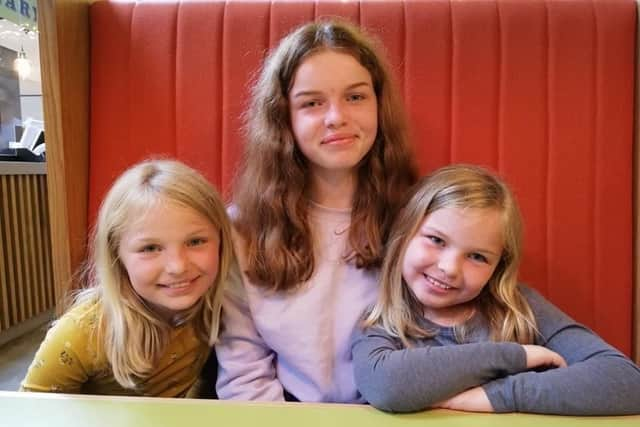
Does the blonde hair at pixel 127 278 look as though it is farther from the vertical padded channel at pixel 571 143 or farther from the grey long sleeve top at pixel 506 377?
the vertical padded channel at pixel 571 143

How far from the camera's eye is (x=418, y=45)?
118 cm

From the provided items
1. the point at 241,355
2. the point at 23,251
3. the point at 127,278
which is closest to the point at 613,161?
the point at 241,355

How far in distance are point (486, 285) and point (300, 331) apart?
361 millimetres

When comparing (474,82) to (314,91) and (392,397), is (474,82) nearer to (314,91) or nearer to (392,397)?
(314,91)

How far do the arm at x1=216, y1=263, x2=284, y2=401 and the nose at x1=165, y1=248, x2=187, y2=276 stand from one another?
0.16 meters

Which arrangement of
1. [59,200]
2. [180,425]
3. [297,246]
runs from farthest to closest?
[59,200] → [297,246] → [180,425]

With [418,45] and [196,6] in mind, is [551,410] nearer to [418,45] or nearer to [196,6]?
[418,45]

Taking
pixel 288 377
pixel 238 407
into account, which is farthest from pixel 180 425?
pixel 288 377

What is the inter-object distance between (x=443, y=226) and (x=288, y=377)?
0.43m

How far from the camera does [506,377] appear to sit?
0.75m

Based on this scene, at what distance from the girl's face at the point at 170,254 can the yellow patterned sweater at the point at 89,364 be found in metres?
0.11

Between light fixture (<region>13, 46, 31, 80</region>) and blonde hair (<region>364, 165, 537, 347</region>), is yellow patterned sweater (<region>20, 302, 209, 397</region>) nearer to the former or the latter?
blonde hair (<region>364, 165, 537, 347</region>)

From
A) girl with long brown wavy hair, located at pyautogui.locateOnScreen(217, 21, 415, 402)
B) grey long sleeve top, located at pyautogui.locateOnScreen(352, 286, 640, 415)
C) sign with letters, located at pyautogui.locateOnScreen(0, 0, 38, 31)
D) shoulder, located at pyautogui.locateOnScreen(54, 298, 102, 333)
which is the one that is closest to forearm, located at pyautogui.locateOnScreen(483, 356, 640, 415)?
grey long sleeve top, located at pyautogui.locateOnScreen(352, 286, 640, 415)

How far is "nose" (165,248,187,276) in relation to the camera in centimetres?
85
